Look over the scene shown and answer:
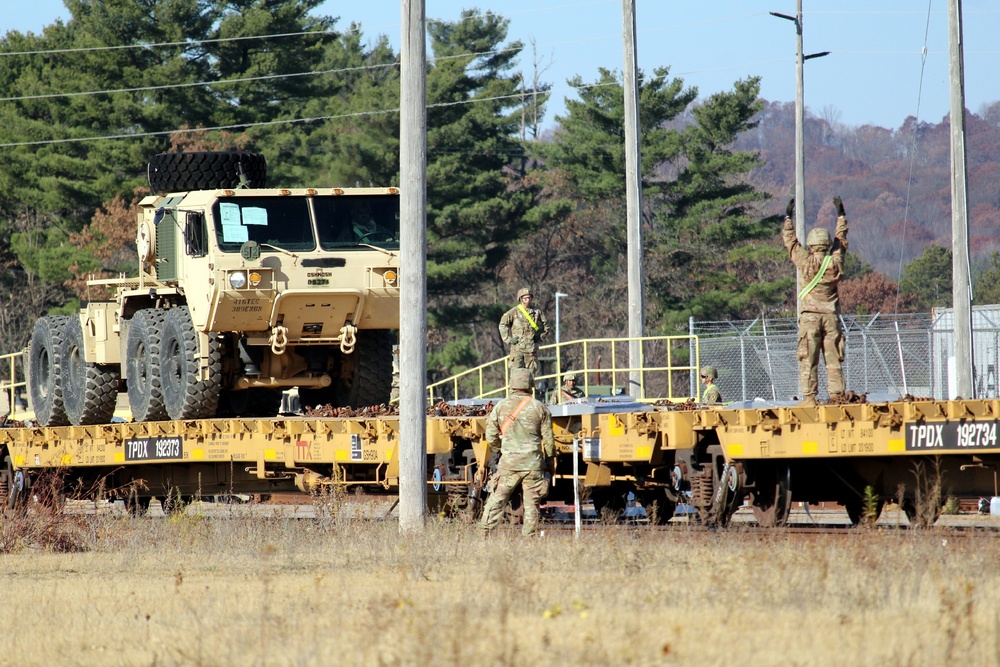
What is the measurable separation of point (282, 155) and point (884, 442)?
3794 centimetres

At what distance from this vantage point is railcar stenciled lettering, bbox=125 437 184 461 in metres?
15.9

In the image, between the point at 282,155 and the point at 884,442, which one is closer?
the point at 884,442

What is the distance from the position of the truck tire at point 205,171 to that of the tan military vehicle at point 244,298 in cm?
2

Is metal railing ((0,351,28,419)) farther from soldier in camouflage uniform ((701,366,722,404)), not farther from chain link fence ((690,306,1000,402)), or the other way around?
chain link fence ((690,306,1000,402))

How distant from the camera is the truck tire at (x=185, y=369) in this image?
615 inches

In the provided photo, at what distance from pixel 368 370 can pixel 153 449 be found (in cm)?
253

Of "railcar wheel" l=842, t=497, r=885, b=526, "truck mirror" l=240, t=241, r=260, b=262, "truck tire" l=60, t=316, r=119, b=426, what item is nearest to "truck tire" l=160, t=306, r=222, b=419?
"truck mirror" l=240, t=241, r=260, b=262

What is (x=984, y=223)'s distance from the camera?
102688mm

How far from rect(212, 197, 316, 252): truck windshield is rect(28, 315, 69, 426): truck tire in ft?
12.3

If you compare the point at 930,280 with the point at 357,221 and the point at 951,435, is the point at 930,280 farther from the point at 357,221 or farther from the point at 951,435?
the point at 951,435

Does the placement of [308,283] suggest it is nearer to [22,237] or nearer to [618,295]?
[22,237]

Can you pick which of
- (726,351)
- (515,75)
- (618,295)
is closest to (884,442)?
(726,351)

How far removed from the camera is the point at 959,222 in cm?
2205

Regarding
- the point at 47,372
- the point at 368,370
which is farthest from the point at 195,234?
the point at 47,372
